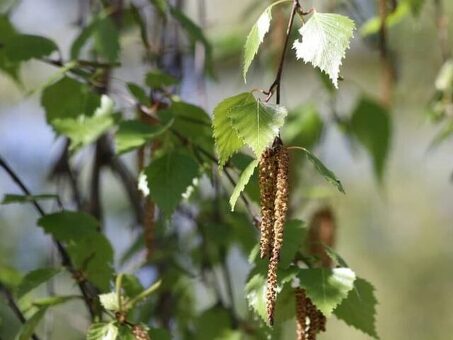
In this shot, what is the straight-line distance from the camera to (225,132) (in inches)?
45.4

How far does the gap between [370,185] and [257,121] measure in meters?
3.58

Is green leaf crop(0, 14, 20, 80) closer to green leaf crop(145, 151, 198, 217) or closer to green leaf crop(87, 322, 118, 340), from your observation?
green leaf crop(145, 151, 198, 217)

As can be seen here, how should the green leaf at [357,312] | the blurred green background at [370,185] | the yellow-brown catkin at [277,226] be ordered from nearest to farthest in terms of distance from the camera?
the yellow-brown catkin at [277,226] < the green leaf at [357,312] < the blurred green background at [370,185]

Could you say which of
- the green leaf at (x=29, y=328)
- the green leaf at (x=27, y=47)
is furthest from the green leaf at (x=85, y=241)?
the green leaf at (x=27, y=47)

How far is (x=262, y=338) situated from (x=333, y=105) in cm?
67

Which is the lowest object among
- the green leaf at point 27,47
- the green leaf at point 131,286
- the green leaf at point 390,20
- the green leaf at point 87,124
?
the green leaf at point 131,286

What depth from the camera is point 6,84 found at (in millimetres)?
4324

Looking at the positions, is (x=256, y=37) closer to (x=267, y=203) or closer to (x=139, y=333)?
(x=267, y=203)

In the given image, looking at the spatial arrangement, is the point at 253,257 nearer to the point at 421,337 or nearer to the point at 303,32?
the point at 303,32

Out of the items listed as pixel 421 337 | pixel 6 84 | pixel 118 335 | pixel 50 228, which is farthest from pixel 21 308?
pixel 421 337

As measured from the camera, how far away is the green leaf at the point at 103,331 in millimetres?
1269

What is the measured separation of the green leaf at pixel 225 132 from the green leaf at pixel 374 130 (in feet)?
3.20

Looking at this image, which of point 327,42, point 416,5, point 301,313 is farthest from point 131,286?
point 416,5

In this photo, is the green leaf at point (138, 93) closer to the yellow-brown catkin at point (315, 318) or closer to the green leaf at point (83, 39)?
the green leaf at point (83, 39)
